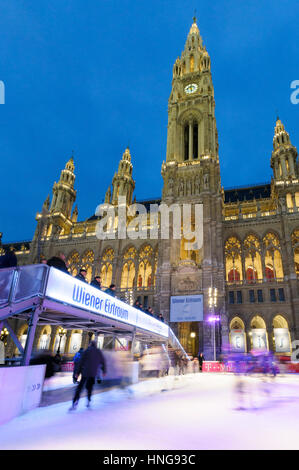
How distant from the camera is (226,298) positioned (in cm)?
3550

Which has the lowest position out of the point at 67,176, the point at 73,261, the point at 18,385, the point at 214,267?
the point at 18,385

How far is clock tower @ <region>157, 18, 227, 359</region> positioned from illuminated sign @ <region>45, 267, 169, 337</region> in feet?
76.7

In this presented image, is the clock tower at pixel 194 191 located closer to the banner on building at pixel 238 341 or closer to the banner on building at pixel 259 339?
the banner on building at pixel 238 341

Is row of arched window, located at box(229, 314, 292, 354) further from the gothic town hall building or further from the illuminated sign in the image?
the illuminated sign

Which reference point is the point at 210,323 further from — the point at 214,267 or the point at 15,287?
the point at 15,287

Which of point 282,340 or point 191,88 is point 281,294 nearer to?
point 282,340

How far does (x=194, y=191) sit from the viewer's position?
4156 centimetres

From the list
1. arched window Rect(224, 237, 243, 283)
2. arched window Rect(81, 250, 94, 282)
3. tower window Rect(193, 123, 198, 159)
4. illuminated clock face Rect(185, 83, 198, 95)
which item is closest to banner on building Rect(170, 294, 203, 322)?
arched window Rect(224, 237, 243, 283)

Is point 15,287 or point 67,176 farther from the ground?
point 67,176

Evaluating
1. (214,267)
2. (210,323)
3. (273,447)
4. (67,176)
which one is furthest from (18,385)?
(67,176)

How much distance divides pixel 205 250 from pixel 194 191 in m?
10.2

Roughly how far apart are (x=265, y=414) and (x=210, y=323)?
26.4 meters

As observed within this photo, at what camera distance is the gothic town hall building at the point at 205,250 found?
3353 centimetres

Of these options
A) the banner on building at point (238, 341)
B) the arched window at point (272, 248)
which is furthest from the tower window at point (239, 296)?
the arched window at point (272, 248)
